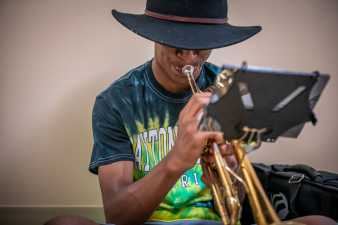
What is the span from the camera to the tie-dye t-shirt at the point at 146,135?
1087mm

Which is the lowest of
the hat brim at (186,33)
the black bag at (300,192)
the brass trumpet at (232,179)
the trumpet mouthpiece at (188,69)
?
the black bag at (300,192)

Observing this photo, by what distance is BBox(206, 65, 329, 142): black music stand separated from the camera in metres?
0.62

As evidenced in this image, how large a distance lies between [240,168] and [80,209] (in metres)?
0.97

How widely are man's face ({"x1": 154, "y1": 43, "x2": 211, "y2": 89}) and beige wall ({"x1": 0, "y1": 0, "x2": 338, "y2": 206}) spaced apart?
0.44 metres

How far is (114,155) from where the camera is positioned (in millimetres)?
1066

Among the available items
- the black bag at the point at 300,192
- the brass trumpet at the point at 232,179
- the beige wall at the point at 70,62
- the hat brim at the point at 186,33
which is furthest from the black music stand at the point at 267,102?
the beige wall at the point at 70,62

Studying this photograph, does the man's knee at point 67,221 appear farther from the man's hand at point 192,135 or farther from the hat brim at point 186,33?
the hat brim at point 186,33

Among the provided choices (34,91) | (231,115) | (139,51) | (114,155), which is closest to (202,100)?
(231,115)

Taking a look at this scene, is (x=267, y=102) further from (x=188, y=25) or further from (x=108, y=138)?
(x=108, y=138)

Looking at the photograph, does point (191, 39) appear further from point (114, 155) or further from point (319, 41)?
point (319, 41)

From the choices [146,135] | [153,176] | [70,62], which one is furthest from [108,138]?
[70,62]

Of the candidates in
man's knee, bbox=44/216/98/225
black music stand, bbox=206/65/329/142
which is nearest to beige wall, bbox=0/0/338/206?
man's knee, bbox=44/216/98/225

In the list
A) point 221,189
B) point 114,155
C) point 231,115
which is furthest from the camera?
point 114,155

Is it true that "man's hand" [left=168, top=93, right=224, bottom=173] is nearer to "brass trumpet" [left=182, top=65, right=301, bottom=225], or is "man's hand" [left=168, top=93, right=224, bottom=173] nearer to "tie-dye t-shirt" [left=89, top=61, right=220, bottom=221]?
"brass trumpet" [left=182, top=65, right=301, bottom=225]
